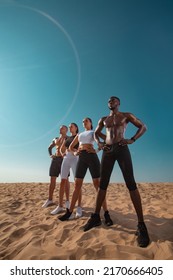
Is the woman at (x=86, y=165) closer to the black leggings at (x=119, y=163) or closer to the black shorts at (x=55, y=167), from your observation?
the black leggings at (x=119, y=163)

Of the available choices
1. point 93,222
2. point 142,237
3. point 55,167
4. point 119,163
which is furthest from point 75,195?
point 55,167

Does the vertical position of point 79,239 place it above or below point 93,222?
below

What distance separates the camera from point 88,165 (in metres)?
4.82

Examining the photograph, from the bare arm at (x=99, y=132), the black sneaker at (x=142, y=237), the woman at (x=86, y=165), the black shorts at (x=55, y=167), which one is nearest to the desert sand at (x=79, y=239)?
the black sneaker at (x=142, y=237)

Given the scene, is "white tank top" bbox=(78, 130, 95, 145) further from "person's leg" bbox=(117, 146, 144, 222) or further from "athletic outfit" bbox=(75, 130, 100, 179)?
"person's leg" bbox=(117, 146, 144, 222)

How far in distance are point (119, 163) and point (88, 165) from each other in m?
1.11

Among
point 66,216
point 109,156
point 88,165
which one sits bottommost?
point 66,216

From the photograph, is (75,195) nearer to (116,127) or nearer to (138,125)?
(116,127)

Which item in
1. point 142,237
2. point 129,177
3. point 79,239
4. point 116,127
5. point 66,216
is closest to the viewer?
point 142,237

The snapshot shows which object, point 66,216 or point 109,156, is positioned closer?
point 109,156

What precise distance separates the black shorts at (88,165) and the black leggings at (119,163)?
0.70 meters
